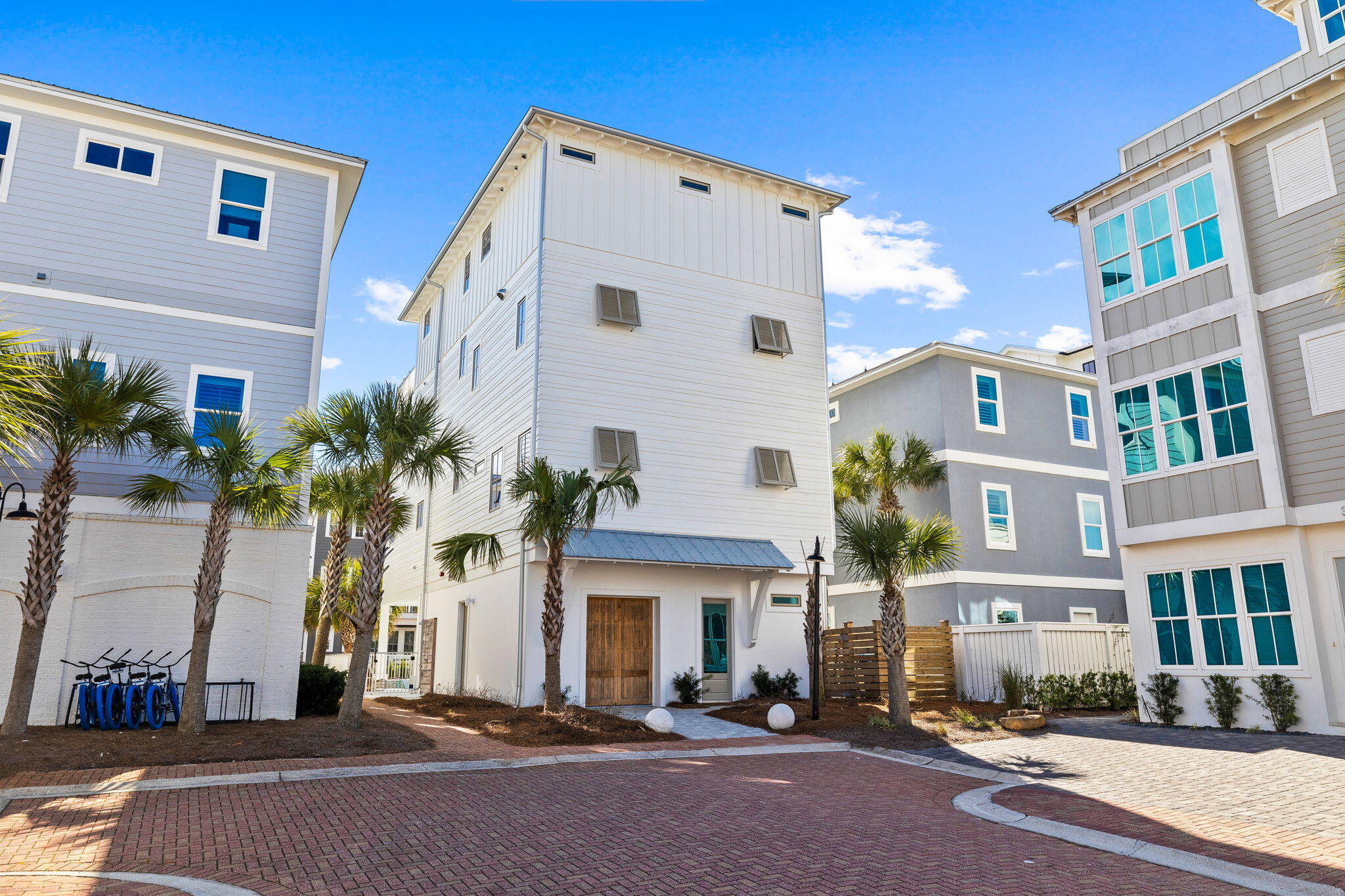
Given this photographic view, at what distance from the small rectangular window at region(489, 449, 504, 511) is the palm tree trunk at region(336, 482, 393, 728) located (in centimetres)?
571

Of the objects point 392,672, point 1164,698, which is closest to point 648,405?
point 1164,698

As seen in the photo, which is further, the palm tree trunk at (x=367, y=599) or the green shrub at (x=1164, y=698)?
the green shrub at (x=1164, y=698)

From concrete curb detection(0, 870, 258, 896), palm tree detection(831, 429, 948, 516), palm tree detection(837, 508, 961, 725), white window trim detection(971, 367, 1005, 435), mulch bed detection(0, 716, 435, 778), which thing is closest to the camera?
concrete curb detection(0, 870, 258, 896)

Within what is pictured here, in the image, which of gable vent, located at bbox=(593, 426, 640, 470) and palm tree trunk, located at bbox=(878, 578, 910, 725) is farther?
gable vent, located at bbox=(593, 426, 640, 470)

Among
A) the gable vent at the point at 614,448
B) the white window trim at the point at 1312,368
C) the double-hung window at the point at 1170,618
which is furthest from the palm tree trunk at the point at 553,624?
the white window trim at the point at 1312,368

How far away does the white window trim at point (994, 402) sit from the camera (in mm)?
25328

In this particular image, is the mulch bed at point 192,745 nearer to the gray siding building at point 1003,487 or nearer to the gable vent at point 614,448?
the gable vent at point 614,448

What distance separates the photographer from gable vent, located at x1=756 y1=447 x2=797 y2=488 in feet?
67.3

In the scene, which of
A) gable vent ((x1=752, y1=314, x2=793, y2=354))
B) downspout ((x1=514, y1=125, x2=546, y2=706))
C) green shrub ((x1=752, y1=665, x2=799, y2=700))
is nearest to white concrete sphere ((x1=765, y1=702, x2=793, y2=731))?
green shrub ((x1=752, y1=665, x2=799, y2=700))

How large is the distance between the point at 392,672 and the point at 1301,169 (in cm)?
2703

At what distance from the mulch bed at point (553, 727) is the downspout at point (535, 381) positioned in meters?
0.92

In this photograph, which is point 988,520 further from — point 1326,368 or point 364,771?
point 364,771

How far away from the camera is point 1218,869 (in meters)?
6.81

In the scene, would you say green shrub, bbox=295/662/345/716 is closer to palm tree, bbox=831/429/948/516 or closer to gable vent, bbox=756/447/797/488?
gable vent, bbox=756/447/797/488
